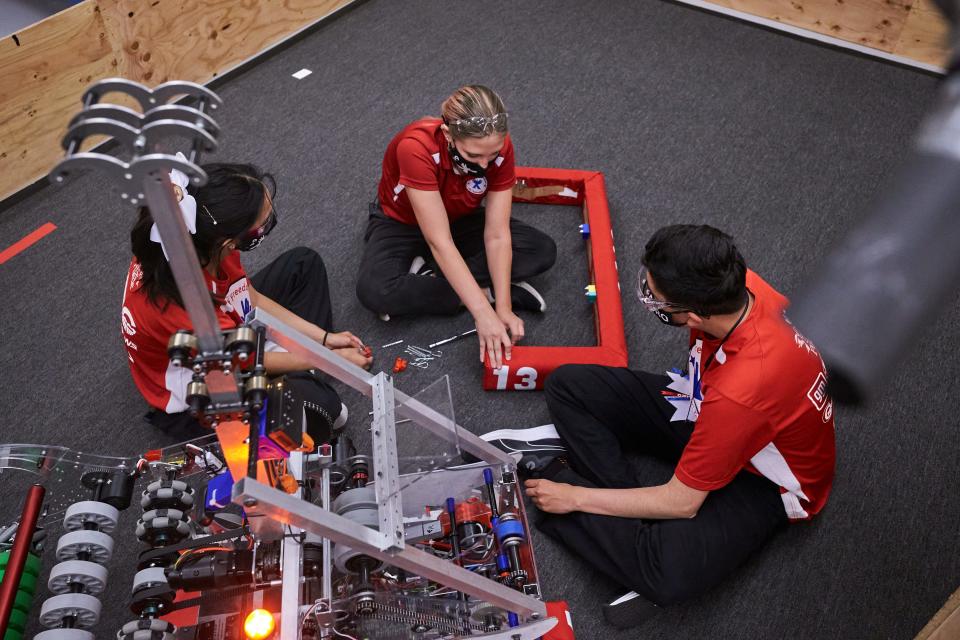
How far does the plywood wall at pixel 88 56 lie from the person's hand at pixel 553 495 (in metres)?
2.56

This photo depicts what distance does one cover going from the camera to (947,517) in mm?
2434

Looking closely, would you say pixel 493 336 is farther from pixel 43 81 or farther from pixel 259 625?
pixel 43 81

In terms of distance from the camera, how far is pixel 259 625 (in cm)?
169

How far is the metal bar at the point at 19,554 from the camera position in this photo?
1.70 metres

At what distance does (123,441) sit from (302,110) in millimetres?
1988

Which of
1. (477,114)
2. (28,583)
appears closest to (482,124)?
(477,114)

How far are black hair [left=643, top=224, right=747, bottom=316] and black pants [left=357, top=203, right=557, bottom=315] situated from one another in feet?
3.78

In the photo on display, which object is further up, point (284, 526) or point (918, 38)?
point (918, 38)

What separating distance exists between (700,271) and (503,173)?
3.52ft

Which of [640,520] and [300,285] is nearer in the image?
[640,520]

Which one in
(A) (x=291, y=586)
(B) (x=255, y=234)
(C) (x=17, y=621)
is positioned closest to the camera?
(A) (x=291, y=586)

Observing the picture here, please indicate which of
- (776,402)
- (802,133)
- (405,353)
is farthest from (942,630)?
(802,133)

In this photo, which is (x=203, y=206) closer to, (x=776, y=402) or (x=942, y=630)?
(x=776, y=402)

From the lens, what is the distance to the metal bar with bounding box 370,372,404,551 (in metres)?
1.55
